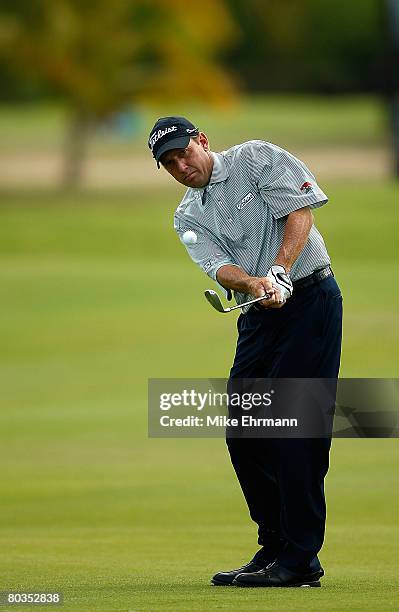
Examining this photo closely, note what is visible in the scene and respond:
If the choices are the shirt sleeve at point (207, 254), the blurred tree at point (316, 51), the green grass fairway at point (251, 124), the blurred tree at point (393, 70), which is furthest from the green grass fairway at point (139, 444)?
the blurred tree at point (316, 51)

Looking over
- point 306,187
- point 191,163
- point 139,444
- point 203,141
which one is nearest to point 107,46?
point 139,444

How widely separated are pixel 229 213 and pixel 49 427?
7834 millimetres

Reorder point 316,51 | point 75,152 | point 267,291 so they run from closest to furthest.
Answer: point 267,291 < point 75,152 < point 316,51

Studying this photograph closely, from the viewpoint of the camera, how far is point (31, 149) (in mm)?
64750

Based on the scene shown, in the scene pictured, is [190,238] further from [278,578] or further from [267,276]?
[278,578]

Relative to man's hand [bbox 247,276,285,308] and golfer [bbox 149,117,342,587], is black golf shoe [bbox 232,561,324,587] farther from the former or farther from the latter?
man's hand [bbox 247,276,285,308]

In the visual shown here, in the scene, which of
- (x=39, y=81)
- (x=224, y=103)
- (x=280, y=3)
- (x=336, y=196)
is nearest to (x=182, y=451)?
(x=336, y=196)

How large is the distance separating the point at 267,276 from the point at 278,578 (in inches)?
50.7

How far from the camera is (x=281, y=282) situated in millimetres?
6266

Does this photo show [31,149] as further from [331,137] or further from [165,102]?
[165,102]

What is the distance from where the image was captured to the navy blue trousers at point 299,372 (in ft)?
21.1

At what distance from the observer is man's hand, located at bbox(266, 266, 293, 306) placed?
246 inches

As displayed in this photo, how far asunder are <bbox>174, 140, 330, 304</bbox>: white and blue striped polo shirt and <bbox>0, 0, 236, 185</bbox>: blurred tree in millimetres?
35147

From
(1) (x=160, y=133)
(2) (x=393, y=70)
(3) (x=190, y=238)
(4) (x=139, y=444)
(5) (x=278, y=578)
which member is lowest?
(5) (x=278, y=578)
